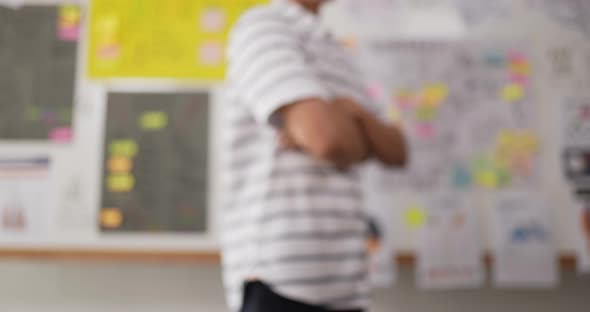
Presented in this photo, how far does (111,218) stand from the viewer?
125 centimetres

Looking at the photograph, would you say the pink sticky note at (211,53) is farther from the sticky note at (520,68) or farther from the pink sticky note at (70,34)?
the sticky note at (520,68)

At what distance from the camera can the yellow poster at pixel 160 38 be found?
1.31m

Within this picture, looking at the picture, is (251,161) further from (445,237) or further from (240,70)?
(445,237)

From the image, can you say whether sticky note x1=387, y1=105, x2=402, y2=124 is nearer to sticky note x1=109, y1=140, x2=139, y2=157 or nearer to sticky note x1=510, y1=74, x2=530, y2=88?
sticky note x1=510, y1=74, x2=530, y2=88

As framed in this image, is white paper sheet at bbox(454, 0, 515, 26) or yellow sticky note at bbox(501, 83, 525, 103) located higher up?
white paper sheet at bbox(454, 0, 515, 26)

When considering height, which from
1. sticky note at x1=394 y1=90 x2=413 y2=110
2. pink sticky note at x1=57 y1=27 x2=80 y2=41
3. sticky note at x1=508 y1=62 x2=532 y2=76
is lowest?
sticky note at x1=394 y1=90 x2=413 y2=110

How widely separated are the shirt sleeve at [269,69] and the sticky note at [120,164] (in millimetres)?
739

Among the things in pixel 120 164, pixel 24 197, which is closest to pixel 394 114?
pixel 120 164

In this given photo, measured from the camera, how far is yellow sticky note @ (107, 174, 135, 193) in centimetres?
126

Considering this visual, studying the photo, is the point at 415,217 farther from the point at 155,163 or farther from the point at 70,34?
the point at 70,34

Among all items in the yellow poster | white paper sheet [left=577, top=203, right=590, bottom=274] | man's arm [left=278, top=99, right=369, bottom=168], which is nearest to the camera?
man's arm [left=278, top=99, right=369, bottom=168]

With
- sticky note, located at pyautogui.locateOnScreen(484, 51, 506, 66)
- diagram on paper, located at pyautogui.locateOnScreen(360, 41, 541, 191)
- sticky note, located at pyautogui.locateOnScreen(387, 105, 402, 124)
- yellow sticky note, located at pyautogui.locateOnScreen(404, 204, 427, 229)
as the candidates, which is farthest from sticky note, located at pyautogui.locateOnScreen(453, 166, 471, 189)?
sticky note, located at pyautogui.locateOnScreen(484, 51, 506, 66)

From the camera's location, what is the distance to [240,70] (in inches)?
24.8

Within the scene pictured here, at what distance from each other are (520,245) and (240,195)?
963mm
